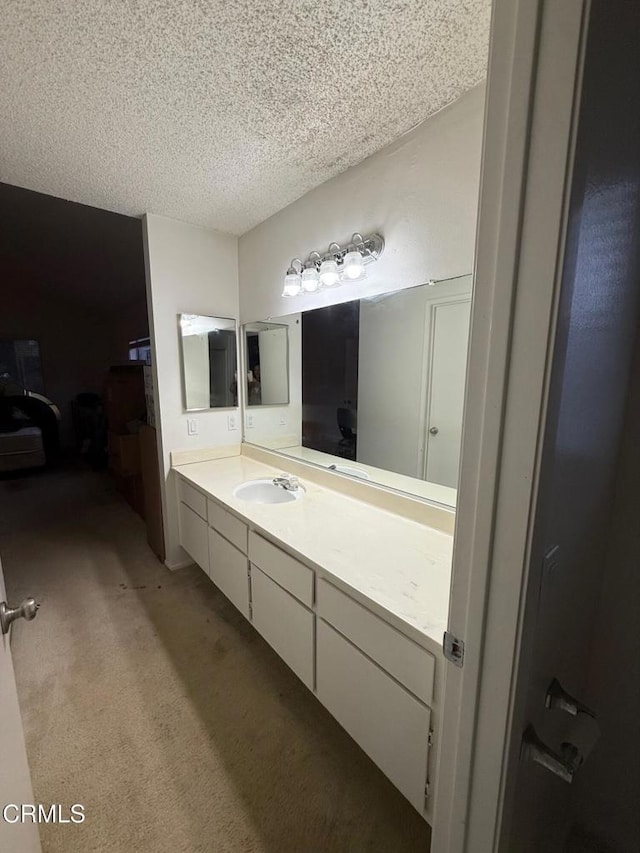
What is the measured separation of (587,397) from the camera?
60 centimetres

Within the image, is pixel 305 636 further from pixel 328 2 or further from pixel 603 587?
pixel 328 2

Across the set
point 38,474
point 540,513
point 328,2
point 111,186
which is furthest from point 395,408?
point 38,474

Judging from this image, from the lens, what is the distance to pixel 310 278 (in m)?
1.86

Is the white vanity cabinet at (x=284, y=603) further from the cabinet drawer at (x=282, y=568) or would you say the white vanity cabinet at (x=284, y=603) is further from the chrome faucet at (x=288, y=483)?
the chrome faucet at (x=288, y=483)

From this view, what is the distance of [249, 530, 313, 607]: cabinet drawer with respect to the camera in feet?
4.18

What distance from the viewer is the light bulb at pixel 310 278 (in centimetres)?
185

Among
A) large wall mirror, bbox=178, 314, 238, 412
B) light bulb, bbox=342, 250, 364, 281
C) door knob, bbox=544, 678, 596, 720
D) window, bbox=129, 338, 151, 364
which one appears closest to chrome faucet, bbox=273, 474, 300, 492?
large wall mirror, bbox=178, 314, 238, 412

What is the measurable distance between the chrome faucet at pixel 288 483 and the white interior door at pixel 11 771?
127 cm

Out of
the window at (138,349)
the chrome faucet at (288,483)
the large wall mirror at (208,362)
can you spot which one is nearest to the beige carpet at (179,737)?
the chrome faucet at (288,483)

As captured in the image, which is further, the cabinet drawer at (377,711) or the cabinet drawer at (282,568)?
the cabinet drawer at (282,568)

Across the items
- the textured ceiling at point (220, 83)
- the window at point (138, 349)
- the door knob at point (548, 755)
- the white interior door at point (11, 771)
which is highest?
the textured ceiling at point (220, 83)

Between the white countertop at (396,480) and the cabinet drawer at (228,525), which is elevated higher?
the white countertop at (396,480)

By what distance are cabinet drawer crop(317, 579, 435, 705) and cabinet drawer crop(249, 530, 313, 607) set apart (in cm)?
7

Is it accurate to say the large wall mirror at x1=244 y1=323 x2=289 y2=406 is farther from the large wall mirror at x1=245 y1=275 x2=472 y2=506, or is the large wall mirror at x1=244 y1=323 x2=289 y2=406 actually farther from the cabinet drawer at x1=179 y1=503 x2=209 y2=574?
the cabinet drawer at x1=179 y1=503 x2=209 y2=574
